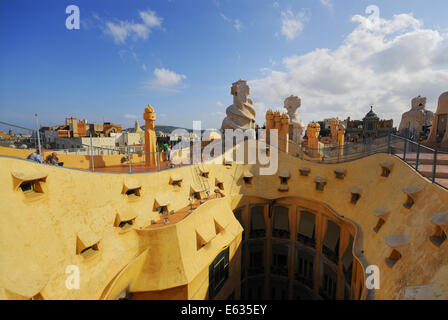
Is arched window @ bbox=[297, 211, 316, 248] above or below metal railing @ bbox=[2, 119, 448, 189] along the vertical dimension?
below

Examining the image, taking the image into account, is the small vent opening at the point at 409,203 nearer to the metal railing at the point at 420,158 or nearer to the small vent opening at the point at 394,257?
the metal railing at the point at 420,158

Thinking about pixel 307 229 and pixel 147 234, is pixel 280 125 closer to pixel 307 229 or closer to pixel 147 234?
pixel 307 229

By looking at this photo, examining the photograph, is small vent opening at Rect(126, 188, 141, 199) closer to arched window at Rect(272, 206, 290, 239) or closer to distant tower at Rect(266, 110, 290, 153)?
arched window at Rect(272, 206, 290, 239)

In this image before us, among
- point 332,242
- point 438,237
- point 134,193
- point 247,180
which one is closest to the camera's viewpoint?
point 438,237

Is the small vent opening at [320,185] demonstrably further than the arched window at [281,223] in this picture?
No

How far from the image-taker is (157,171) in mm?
11414

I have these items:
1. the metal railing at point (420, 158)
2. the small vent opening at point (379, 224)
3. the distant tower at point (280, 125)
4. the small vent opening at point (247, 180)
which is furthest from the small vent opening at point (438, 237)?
the distant tower at point (280, 125)

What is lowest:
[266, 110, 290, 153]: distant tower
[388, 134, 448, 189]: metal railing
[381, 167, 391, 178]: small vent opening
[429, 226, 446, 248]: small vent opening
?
[429, 226, 446, 248]: small vent opening

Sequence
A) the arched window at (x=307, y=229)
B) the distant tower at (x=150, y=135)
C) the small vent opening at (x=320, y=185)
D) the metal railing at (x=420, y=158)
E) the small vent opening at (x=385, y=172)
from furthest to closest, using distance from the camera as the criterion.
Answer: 1. the arched window at (x=307, y=229)
2. the small vent opening at (x=320, y=185)
3. the distant tower at (x=150, y=135)
4. the small vent opening at (x=385, y=172)
5. the metal railing at (x=420, y=158)

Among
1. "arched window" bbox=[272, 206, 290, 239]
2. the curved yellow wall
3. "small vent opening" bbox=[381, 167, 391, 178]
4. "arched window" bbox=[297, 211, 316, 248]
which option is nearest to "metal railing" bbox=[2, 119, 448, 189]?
the curved yellow wall

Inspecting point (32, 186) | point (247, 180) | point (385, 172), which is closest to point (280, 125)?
point (247, 180)
